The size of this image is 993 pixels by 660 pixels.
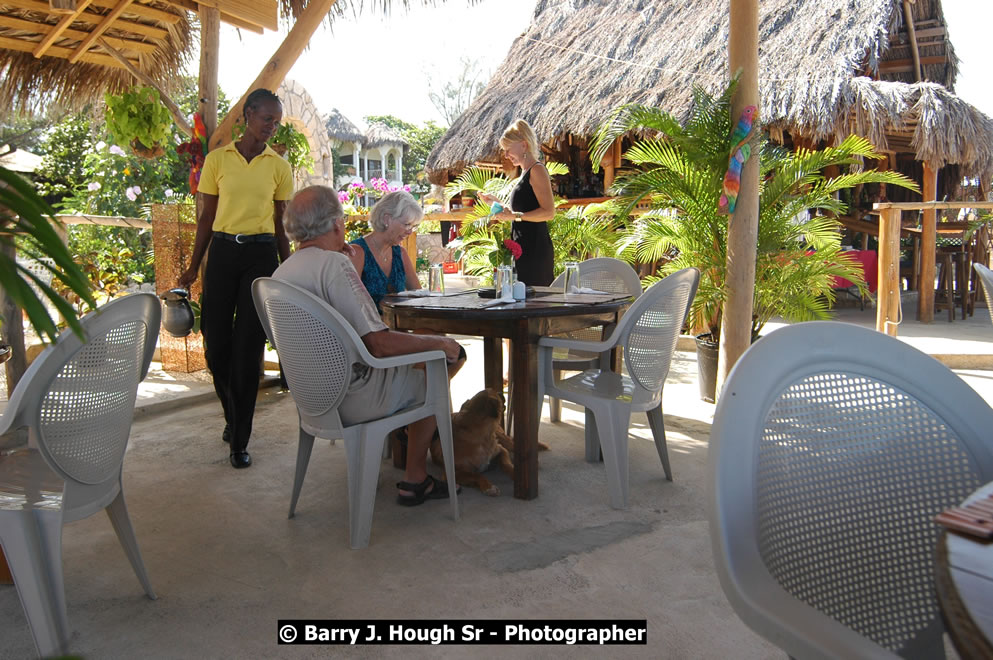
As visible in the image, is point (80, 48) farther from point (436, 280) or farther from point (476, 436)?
point (476, 436)

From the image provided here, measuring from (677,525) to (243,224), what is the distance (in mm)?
2449

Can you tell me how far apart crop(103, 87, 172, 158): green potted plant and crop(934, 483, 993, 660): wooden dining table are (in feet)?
15.7

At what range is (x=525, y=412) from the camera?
2.93m

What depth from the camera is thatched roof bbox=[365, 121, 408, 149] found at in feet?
87.8

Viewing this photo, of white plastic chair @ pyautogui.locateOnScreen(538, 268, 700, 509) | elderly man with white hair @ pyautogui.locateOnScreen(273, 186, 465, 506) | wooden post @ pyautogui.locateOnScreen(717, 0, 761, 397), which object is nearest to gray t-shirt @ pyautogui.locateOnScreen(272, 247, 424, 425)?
elderly man with white hair @ pyautogui.locateOnScreen(273, 186, 465, 506)

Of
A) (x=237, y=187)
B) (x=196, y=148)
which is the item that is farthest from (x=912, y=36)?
(x=237, y=187)

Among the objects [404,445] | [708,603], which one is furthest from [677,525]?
[404,445]

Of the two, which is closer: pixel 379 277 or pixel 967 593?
pixel 967 593

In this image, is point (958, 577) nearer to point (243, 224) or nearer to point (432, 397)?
point (432, 397)

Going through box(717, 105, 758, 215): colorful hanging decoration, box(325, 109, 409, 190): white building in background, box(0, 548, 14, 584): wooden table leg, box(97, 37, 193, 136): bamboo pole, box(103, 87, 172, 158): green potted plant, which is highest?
box(325, 109, 409, 190): white building in background

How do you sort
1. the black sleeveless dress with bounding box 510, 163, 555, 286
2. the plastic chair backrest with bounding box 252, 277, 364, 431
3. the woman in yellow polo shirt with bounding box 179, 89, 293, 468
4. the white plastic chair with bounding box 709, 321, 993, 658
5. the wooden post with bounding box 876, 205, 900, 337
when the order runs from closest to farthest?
the white plastic chair with bounding box 709, 321, 993, 658
the plastic chair backrest with bounding box 252, 277, 364, 431
the woman in yellow polo shirt with bounding box 179, 89, 293, 468
the black sleeveless dress with bounding box 510, 163, 555, 286
the wooden post with bounding box 876, 205, 900, 337

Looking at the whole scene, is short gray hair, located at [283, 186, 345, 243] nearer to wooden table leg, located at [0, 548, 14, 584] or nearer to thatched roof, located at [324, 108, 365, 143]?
wooden table leg, located at [0, 548, 14, 584]

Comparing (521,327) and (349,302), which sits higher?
(349,302)

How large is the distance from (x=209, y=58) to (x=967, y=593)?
4984mm
